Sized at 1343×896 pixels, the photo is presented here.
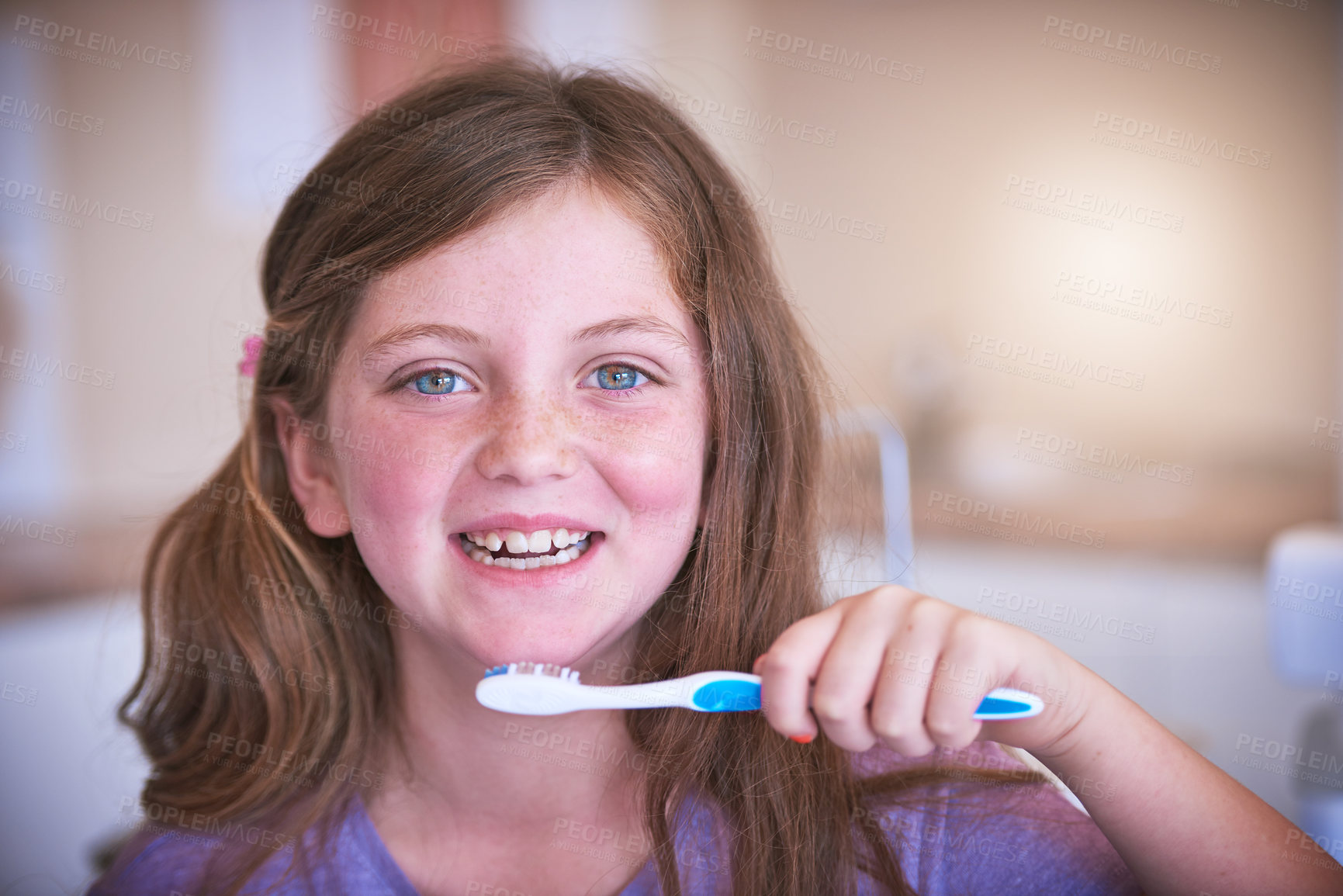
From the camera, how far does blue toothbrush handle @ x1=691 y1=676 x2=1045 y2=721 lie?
62 centimetres

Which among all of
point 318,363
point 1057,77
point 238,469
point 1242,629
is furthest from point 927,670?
point 1057,77

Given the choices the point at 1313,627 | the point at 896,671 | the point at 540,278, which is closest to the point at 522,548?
the point at 540,278

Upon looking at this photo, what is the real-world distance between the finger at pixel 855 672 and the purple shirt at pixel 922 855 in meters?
0.26

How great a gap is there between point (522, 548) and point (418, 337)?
0.21 m

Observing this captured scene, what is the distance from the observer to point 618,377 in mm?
847

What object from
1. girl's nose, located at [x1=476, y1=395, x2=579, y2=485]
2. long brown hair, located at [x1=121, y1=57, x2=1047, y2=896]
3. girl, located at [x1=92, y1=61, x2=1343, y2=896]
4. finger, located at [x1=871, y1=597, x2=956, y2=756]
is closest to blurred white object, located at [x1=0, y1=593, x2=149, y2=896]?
long brown hair, located at [x1=121, y1=57, x2=1047, y2=896]

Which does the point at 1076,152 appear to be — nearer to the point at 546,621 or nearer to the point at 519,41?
the point at 519,41

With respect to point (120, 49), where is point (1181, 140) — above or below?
below

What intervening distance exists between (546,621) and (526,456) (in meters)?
0.15

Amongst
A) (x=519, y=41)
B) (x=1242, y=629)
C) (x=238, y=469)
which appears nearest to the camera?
(x=238, y=469)

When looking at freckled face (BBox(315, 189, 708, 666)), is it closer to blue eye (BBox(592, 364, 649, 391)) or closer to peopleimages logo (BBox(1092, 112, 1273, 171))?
blue eye (BBox(592, 364, 649, 391))

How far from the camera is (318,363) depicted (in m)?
0.93

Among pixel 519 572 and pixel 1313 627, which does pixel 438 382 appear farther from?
pixel 1313 627

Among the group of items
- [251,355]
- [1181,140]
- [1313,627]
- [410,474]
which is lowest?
[1313,627]
